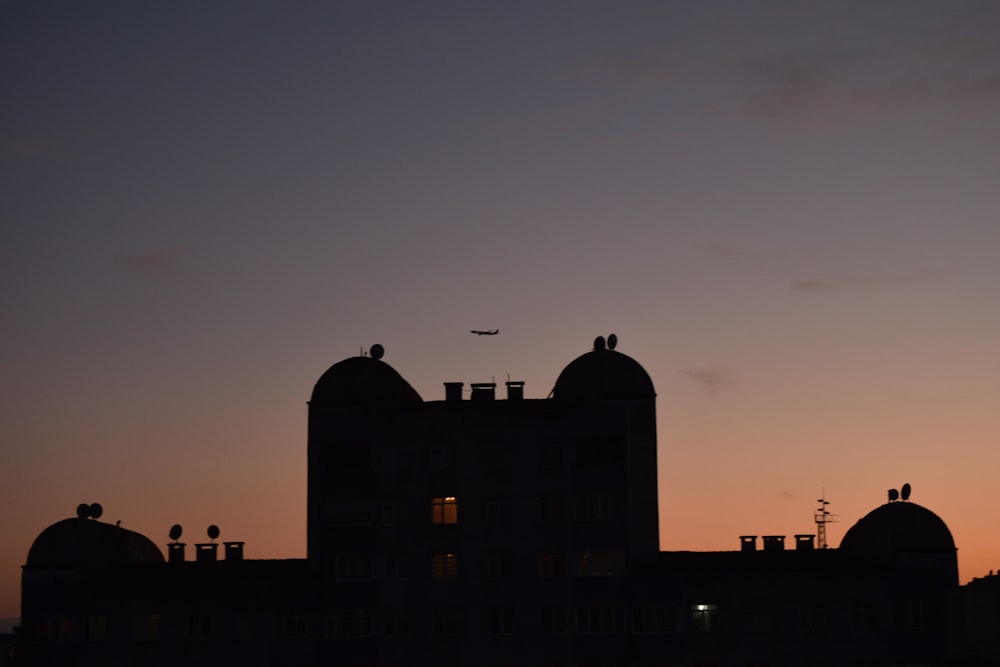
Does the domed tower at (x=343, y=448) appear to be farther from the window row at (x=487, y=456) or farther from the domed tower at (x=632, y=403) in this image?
the domed tower at (x=632, y=403)

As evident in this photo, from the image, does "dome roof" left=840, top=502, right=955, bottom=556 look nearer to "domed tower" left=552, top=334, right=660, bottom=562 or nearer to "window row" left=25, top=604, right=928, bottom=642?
"window row" left=25, top=604, right=928, bottom=642

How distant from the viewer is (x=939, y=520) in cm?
13050

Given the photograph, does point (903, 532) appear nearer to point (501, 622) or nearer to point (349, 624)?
point (501, 622)

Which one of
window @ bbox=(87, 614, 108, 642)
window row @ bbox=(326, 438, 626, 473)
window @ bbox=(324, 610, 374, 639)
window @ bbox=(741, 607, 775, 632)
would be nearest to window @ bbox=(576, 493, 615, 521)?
window row @ bbox=(326, 438, 626, 473)

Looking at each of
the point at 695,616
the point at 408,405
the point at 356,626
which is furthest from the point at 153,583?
the point at 695,616

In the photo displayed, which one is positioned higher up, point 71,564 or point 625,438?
point 625,438

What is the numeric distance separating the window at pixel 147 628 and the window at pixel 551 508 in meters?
32.8

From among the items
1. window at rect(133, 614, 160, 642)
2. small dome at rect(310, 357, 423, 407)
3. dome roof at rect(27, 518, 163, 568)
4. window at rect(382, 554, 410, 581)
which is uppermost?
small dome at rect(310, 357, 423, 407)

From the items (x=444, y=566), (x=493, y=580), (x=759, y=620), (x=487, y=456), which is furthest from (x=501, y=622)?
(x=759, y=620)

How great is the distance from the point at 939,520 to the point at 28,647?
7602cm

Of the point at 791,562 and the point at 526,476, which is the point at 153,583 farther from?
the point at 791,562

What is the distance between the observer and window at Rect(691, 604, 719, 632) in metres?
127

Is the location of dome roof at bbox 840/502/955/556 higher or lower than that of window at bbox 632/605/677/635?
higher

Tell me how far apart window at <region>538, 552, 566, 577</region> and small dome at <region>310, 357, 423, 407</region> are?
17.6 m
